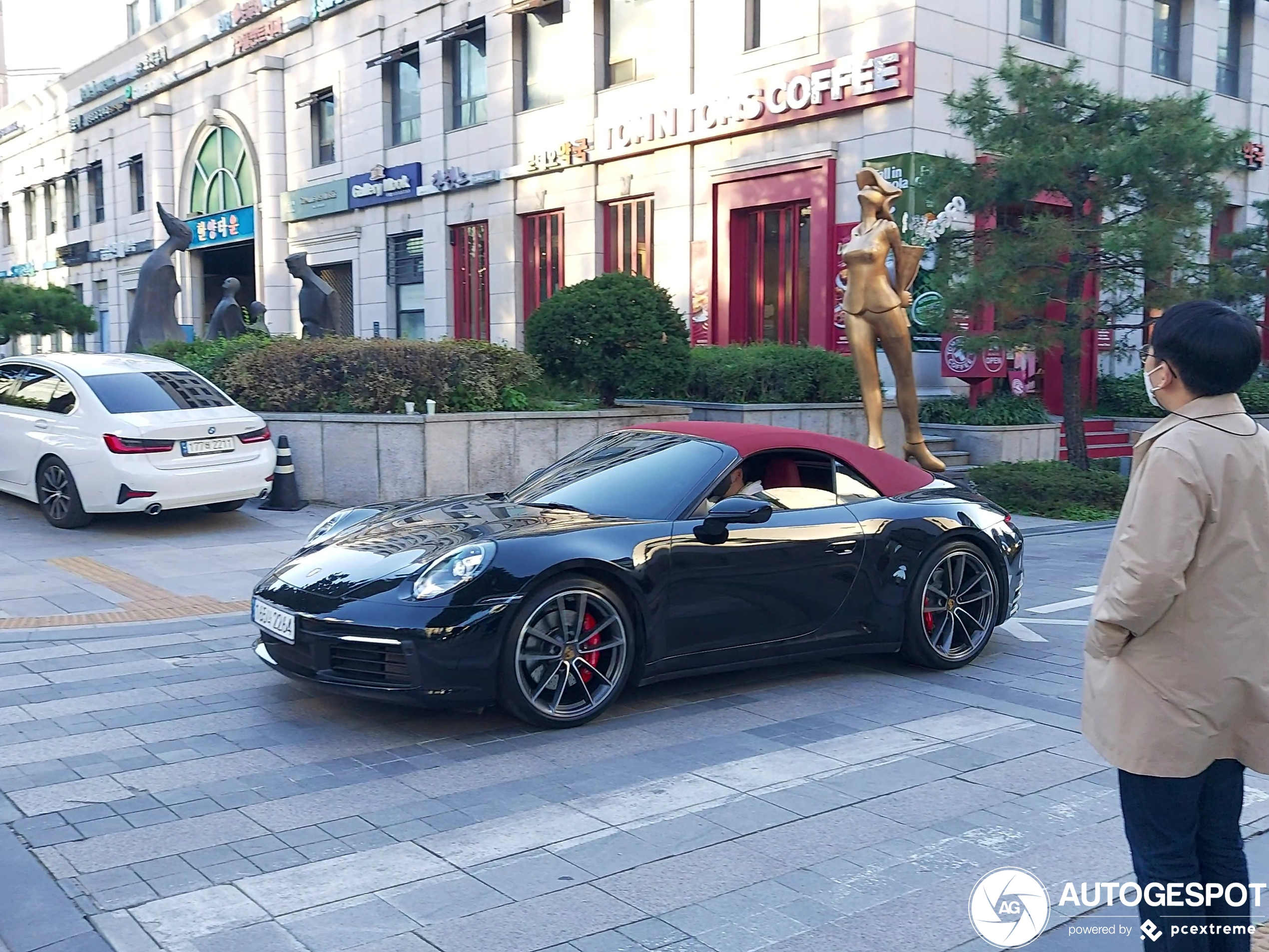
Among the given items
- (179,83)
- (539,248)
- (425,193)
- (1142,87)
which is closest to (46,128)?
(179,83)

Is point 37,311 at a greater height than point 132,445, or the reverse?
point 37,311

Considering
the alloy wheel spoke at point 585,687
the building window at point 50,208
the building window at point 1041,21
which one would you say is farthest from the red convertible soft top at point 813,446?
the building window at point 50,208

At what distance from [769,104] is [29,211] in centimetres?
4091

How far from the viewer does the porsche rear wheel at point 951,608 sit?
259 inches

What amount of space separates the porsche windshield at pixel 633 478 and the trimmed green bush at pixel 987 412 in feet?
36.2

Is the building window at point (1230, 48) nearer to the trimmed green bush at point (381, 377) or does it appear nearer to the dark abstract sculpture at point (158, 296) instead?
the trimmed green bush at point (381, 377)

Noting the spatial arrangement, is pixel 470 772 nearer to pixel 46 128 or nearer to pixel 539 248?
pixel 539 248

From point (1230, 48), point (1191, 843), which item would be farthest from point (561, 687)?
point (1230, 48)

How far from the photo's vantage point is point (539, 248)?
24.4m

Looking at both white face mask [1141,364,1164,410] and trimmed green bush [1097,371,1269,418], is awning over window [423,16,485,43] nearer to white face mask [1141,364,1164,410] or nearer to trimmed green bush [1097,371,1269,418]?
trimmed green bush [1097,371,1269,418]

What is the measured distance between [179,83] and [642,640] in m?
36.0

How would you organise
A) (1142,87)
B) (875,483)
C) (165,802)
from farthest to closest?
(1142,87) < (875,483) < (165,802)

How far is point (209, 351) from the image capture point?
15.1m

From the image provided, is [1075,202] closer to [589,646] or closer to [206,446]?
[206,446]
